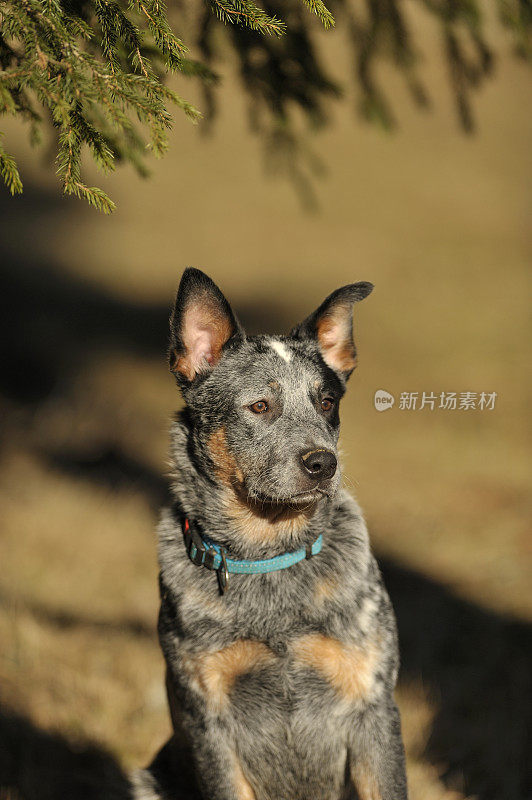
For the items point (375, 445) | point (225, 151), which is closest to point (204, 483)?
point (375, 445)

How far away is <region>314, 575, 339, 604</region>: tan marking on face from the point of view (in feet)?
9.49

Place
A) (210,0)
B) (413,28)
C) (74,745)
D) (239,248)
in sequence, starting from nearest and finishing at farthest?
(210,0) < (413,28) < (74,745) < (239,248)

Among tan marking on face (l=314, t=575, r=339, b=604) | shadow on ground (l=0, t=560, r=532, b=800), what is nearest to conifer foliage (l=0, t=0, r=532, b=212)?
tan marking on face (l=314, t=575, r=339, b=604)

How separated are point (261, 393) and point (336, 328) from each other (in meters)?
0.46

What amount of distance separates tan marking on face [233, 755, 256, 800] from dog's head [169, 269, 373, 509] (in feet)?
3.28

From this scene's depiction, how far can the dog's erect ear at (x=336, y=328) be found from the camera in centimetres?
312

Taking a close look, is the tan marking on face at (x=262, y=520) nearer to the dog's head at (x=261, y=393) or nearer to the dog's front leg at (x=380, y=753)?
the dog's head at (x=261, y=393)

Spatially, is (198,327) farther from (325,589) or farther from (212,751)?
(212,751)

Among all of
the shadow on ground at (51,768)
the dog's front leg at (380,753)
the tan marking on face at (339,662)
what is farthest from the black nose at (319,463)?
the shadow on ground at (51,768)

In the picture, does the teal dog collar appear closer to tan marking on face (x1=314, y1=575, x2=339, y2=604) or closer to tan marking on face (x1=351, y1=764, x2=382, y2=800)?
tan marking on face (x1=314, y1=575, x2=339, y2=604)

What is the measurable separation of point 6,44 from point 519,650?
14.9 ft

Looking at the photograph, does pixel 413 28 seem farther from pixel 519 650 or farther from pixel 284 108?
pixel 519 650

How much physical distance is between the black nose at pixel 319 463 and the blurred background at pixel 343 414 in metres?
0.50

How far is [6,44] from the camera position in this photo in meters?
2.64
